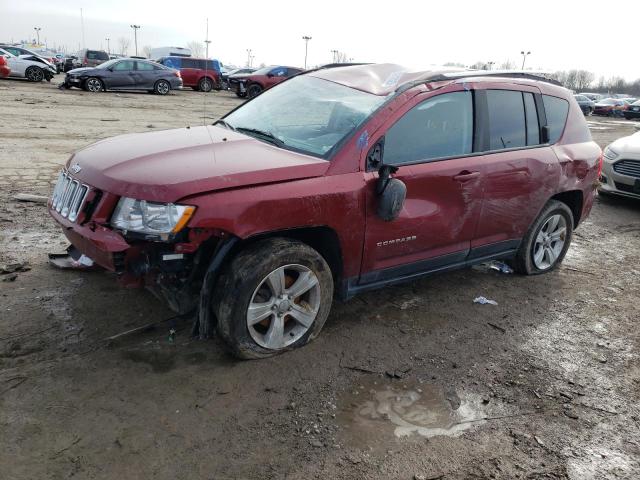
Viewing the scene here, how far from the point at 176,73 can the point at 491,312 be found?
861 inches

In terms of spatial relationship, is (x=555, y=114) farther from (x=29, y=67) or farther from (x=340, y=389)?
(x=29, y=67)

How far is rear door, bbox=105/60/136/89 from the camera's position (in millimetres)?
20906

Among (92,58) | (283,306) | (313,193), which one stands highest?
(92,58)

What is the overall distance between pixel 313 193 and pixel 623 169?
6.98 m

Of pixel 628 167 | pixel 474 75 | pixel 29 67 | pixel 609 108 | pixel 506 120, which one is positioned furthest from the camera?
pixel 609 108

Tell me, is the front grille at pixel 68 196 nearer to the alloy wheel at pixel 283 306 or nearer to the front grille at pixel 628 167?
the alloy wheel at pixel 283 306

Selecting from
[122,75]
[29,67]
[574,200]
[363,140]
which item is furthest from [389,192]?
[29,67]

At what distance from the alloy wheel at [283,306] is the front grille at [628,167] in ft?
22.3

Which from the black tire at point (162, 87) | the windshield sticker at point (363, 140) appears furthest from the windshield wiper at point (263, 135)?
the black tire at point (162, 87)

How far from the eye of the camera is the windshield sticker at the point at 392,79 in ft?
12.4

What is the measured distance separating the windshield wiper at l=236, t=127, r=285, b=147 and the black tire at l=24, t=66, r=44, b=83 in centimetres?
2418

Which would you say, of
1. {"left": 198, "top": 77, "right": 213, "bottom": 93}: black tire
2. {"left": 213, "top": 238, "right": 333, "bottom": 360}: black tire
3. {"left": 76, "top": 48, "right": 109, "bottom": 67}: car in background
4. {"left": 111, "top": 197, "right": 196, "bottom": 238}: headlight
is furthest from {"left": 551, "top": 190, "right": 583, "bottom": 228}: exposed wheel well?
{"left": 76, "top": 48, "right": 109, "bottom": 67}: car in background

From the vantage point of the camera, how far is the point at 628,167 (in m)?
8.05

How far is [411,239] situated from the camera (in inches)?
145
